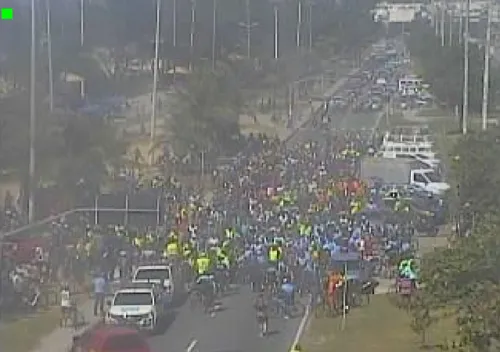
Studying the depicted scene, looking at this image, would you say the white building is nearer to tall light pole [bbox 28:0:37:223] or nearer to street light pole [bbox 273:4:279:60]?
street light pole [bbox 273:4:279:60]

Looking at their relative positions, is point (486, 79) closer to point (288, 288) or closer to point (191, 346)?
point (288, 288)

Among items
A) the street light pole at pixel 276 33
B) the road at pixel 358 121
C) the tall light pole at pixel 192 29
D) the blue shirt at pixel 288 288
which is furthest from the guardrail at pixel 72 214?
the street light pole at pixel 276 33

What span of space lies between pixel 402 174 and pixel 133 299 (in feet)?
26.7

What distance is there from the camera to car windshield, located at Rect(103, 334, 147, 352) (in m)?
7.17

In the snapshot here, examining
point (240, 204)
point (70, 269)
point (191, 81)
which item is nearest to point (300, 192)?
point (240, 204)

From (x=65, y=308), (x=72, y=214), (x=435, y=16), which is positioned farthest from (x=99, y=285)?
(x=435, y=16)

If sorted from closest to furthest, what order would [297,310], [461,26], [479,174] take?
[297,310]
[479,174]
[461,26]

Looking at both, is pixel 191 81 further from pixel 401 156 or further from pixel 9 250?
pixel 9 250

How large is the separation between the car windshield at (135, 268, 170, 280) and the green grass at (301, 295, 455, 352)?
4.32 ft

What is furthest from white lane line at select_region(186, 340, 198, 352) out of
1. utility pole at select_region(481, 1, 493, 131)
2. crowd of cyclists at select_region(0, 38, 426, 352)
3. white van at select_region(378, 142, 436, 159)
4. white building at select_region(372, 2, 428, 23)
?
white building at select_region(372, 2, 428, 23)

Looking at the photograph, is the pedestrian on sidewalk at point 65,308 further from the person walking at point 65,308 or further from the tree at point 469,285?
the tree at point 469,285

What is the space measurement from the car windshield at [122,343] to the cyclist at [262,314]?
1.34m

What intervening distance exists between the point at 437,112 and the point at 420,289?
16.5 meters

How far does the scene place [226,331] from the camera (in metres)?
8.64
